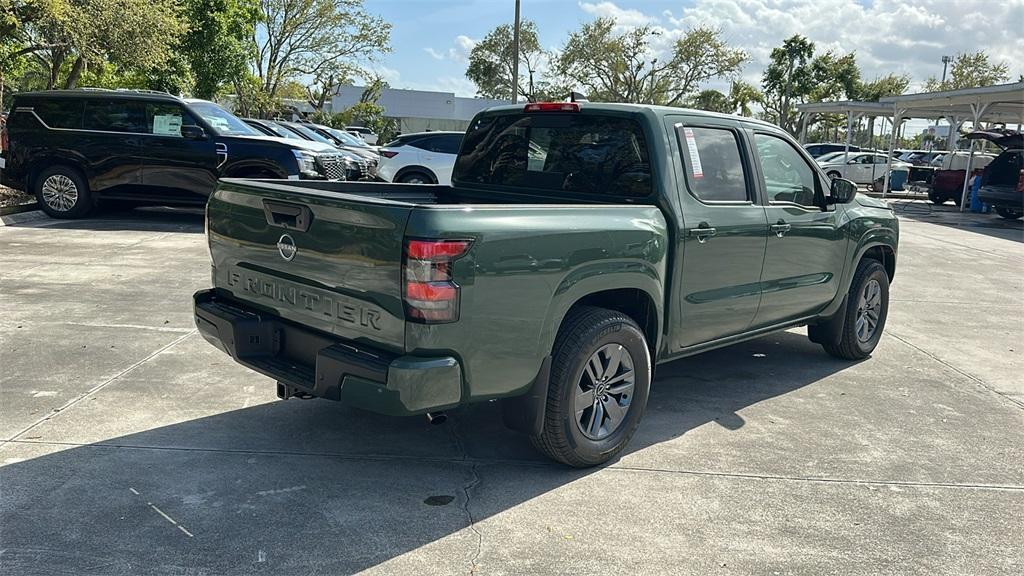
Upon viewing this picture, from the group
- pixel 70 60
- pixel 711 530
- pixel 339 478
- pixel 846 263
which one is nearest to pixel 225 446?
pixel 339 478

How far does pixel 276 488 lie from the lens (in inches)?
146

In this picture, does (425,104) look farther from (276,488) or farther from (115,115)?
(276,488)

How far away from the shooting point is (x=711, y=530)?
11.4 ft

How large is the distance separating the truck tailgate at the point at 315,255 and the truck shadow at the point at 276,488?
79 cm

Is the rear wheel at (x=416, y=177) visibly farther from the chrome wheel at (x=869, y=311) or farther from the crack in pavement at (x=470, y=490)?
the crack in pavement at (x=470, y=490)

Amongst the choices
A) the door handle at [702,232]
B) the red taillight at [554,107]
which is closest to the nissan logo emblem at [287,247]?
the red taillight at [554,107]

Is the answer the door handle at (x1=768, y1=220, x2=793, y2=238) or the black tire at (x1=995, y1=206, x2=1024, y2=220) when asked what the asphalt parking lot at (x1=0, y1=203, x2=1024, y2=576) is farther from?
the black tire at (x1=995, y1=206, x2=1024, y2=220)

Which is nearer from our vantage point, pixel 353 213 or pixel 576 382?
pixel 353 213

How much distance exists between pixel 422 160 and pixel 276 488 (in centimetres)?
1208

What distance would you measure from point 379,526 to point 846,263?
4.03m

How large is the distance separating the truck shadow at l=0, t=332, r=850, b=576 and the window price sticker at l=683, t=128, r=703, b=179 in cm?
150

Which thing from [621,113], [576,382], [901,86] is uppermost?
[901,86]

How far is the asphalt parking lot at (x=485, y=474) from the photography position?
3.22 m

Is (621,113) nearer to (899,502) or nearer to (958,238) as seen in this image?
(899,502)
